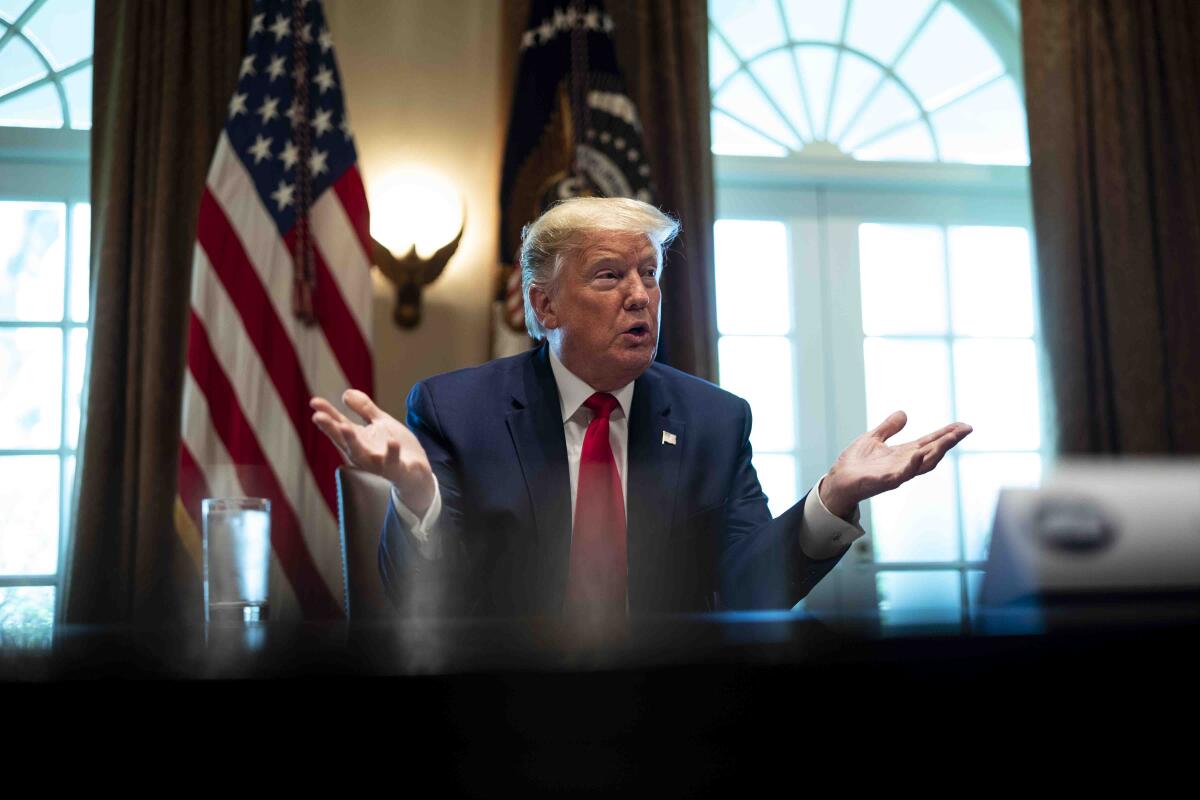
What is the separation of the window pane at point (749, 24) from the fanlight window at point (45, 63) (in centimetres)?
214

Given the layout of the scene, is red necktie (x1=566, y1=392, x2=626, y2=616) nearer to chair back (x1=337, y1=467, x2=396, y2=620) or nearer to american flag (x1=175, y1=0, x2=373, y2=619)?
chair back (x1=337, y1=467, x2=396, y2=620)

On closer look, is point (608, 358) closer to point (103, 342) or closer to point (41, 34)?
point (103, 342)

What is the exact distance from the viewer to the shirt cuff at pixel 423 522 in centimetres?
156

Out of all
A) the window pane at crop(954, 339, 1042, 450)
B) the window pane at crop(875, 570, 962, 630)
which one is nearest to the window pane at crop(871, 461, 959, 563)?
the window pane at crop(954, 339, 1042, 450)

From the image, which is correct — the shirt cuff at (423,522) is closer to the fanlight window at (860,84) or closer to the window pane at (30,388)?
the window pane at (30,388)

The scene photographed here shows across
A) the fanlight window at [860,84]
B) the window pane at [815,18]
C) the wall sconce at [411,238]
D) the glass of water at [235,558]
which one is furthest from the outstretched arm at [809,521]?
the window pane at [815,18]

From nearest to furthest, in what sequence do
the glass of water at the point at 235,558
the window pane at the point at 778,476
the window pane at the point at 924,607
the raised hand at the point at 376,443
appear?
the window pane at the point at 924,607 < the raised hand at the point at 376,443 < the glass of water at the point at 235,558 < the window pane at the point at 778,476

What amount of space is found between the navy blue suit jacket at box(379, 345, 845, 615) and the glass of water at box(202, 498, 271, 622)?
0.69 ft

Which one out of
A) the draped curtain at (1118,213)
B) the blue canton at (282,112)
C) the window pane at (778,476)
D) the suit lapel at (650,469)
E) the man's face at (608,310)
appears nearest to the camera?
the suit lapel at (650,469)

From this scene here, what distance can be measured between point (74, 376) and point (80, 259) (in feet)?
1.22

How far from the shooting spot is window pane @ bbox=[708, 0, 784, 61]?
4.29 m

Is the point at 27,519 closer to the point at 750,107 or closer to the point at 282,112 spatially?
the point at 282,112

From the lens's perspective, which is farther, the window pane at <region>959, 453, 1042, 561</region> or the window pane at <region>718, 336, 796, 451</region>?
the window pane at <region>959, 453, 1042, 561</region>

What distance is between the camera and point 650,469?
191cm
